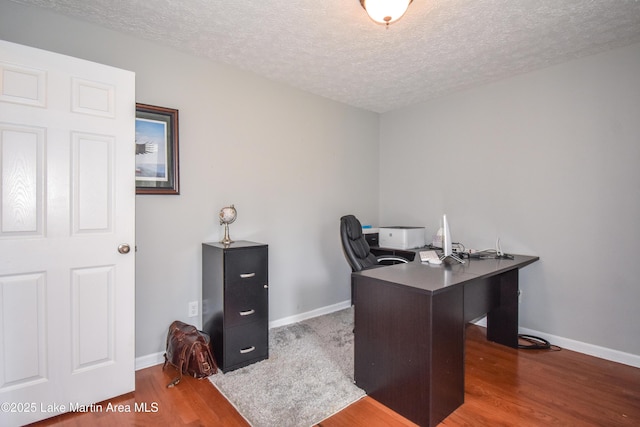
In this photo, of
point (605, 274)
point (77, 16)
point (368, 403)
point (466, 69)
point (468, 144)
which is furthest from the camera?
point (468, 144)

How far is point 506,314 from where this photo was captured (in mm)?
2771

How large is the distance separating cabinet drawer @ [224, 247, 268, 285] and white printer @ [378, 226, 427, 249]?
1.58 m

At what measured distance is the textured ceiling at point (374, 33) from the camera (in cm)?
195

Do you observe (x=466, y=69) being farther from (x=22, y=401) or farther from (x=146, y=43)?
(x=22, y=401)

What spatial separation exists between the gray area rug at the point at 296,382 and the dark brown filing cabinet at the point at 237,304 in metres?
0.13

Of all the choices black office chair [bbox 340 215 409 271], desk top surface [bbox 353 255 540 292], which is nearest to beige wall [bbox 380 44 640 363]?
desk top surface [bbox 353 255 540 292]

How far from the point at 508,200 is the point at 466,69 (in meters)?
1.29

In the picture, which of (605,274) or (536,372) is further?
(605,274)

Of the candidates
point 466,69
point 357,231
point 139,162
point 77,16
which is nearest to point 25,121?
point 139,162

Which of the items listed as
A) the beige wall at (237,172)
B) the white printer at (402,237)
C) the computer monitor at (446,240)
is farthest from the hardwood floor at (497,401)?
the white printer at (402,237)

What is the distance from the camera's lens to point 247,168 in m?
2.95

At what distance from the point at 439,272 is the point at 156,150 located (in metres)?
2.25

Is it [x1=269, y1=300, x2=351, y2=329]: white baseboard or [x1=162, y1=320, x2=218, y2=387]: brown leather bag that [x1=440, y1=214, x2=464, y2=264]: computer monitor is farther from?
[x1=162, y1=320, x2=218, y2=387]: brown leather bag

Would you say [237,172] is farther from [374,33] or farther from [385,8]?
[385,8]
